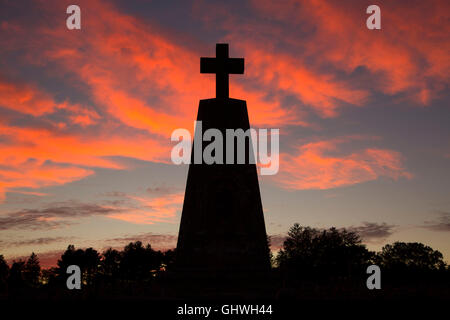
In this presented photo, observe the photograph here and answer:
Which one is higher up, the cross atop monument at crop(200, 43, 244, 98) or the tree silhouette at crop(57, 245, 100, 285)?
the cross atop monument at crop(200, 43, 244, 98)

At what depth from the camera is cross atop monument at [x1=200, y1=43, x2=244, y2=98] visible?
15898 millimetres

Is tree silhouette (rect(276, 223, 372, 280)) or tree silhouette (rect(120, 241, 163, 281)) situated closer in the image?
tree silhouette (rect(276, 223, 372, 280))

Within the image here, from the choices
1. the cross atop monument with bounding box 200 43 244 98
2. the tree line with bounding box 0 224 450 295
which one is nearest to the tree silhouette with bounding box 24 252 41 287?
the tree line with bounding box 0 224 450 295

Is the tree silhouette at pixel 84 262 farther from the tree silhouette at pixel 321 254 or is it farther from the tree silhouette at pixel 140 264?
the tree silhouette at pixel 321 254

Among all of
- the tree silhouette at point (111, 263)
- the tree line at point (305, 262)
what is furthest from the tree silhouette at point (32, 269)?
the tree silhouette at point (111, 263)

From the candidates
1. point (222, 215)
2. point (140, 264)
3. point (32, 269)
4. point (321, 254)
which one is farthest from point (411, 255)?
point (32, 269)

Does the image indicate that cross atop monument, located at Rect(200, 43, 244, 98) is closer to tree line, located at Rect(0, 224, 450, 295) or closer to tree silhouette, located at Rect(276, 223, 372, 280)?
tree line, located at Rect(0, 224, 450, 295)

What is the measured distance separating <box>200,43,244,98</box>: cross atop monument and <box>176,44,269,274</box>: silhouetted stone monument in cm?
107

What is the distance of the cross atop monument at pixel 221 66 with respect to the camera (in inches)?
626

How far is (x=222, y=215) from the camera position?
14133 millimetres

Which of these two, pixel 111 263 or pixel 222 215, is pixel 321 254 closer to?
pixel 222 215

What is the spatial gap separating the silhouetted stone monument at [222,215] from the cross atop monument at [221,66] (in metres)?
1.07
